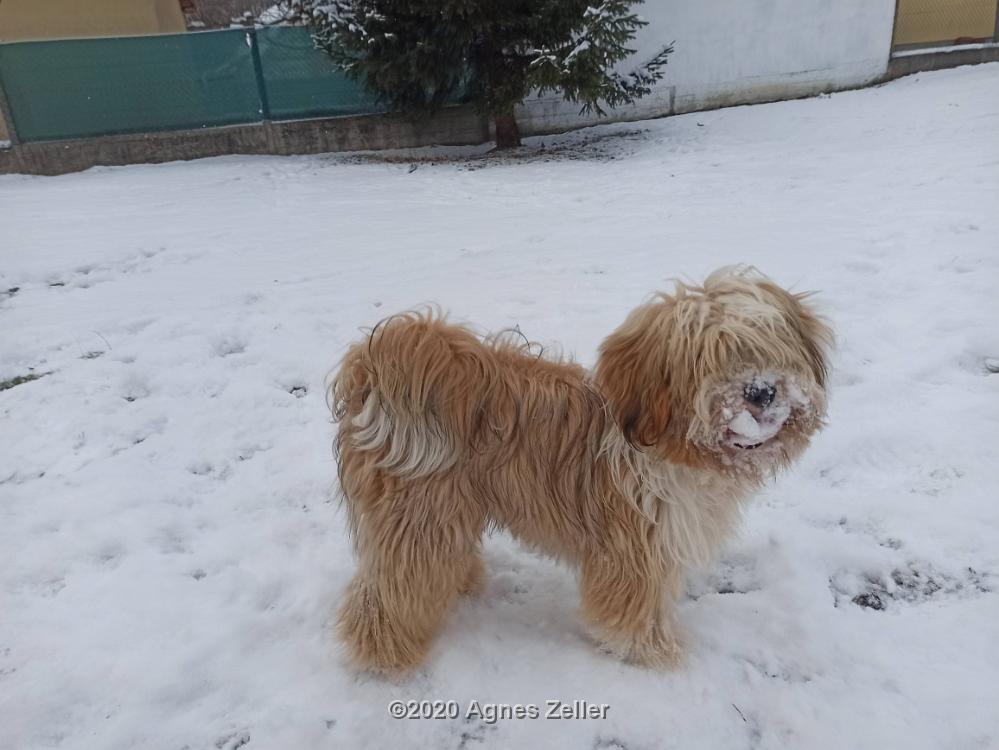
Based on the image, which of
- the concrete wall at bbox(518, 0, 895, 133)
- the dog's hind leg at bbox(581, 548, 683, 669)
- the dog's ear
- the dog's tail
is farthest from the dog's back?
the concrete wall at bbox(518, 0, 895, 133)

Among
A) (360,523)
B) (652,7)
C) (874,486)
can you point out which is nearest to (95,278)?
(360,523)

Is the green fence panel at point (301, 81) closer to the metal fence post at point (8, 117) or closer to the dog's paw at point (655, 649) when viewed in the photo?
the metal fence post at point (8, 117)

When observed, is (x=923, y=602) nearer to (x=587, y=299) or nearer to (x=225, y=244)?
(x=587, y=299)

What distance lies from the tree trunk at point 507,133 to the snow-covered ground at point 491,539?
5.28m

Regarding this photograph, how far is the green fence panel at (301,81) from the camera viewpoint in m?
11.3

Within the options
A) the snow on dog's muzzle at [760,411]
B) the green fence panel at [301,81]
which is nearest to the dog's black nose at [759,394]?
the snow on dog's muzzle at [760,411]

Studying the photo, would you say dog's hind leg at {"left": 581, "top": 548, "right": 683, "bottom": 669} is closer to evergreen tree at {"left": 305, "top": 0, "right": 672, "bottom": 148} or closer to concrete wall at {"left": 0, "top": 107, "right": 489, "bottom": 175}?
evergreen tree at {"left": 305, "top": 0, "right": 672, "bottom": 148}

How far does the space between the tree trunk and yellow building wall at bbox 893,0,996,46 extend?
9686mm

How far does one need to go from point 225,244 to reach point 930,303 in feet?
22.1

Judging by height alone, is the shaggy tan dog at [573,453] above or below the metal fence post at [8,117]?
below

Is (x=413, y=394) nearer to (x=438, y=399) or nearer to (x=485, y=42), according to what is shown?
(x=438, y=399)

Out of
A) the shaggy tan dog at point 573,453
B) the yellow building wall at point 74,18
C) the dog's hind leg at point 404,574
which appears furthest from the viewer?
the yellow building wall at point 74,18

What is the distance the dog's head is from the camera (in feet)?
6.61

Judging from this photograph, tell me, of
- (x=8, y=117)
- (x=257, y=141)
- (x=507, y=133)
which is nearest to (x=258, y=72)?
(x=257, y=141)
